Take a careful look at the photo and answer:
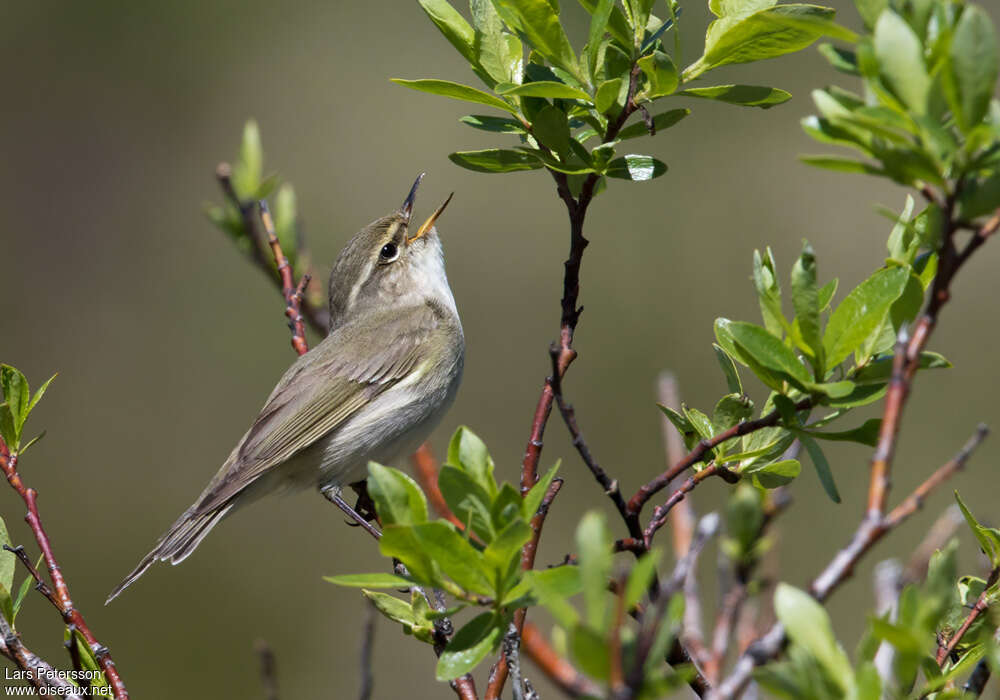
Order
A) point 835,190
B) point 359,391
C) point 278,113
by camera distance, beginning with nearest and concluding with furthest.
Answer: point 359,391 < point 835,190 < point 278,113

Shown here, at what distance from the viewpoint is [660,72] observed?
1681mm

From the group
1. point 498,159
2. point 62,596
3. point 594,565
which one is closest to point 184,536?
point 62,596

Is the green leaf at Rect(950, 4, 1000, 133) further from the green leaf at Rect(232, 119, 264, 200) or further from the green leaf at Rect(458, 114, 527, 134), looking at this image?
the green leaf at Rect(232, 119, 264, 200)

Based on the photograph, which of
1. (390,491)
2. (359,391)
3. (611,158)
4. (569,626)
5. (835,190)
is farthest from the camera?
(835,190)

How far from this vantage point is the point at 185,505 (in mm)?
7277

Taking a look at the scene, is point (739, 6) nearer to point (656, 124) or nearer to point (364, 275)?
point (656, 124)

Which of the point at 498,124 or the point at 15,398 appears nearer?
the point at 498,124

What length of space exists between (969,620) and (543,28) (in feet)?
3.85

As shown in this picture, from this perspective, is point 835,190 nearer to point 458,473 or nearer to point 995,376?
point 995,376

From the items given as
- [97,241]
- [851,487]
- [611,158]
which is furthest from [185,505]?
[611,158]

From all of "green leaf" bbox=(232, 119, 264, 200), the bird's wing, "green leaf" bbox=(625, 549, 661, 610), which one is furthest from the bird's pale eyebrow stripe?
"green leaf" bbox=(625, 549, 661, 610)

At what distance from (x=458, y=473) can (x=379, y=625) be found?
17.8ft

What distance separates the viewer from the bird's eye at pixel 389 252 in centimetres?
458

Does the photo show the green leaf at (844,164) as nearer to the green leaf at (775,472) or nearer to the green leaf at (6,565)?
the green leaf at (775,472)
